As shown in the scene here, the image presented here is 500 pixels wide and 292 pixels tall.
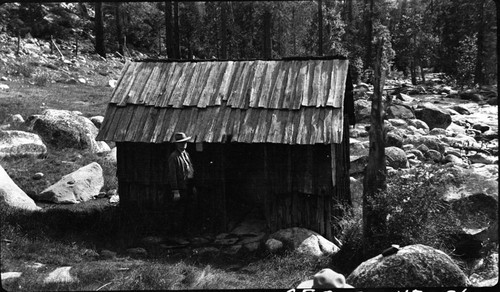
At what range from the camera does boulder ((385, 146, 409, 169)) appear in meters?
19.2

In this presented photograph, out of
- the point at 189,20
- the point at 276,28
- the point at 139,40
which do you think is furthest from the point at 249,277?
the point at 139,40

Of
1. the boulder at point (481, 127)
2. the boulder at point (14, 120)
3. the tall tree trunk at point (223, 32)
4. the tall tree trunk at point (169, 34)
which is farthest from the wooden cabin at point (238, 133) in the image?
the boulder at point (481, 127)

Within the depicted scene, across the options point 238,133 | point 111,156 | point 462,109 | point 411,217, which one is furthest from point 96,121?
point 462,109

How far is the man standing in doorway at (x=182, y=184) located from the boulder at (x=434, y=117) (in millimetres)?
18710

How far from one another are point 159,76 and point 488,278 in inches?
332

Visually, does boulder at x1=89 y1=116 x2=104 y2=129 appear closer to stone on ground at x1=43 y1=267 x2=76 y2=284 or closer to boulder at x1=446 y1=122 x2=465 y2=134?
stone on ground at x1=43 y1=267 x2=76 y2=284

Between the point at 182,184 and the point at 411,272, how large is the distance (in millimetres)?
5571

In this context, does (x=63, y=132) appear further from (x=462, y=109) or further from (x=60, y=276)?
(x=462, y=109)

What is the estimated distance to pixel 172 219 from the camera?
41.9 ft

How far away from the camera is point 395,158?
19.3 m

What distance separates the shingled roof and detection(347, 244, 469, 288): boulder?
3.69 meters

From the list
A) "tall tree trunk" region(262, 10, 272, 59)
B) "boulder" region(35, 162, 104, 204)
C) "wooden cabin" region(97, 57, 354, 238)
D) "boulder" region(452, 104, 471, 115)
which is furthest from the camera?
"boulder" region(452, 104, 471, 115)

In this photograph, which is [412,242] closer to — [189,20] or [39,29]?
[189,20]

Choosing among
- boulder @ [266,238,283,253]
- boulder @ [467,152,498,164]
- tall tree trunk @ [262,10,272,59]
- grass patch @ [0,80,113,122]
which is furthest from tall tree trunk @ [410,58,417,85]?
boulder @ [266,238,283,253]
